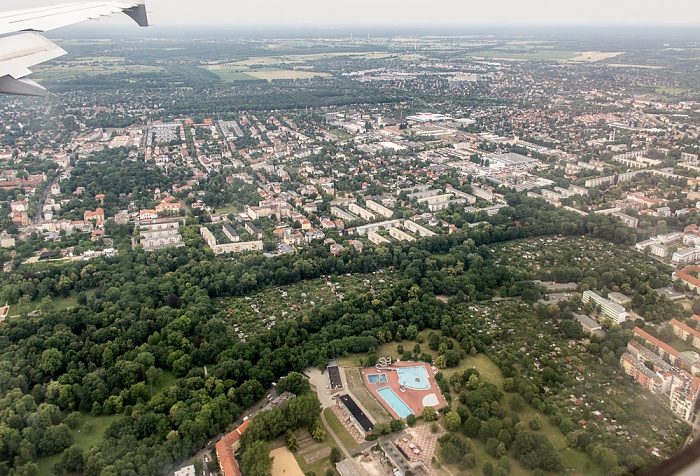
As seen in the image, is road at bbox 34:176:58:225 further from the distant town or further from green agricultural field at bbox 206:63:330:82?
green agricultural field at bbox 206:63:330:82

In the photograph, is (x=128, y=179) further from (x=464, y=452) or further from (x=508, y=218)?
(x=464, y=452)

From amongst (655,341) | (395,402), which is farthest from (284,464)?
(655,341)

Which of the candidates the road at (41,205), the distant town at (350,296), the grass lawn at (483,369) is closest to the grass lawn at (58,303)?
the distant town at (350,296)

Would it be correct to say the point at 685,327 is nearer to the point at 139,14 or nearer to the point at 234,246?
the point at 139,14

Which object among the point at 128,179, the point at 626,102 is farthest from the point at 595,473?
the point at 626,102

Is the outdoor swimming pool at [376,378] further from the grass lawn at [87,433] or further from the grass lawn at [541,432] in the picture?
the grass lawn at [87,433]

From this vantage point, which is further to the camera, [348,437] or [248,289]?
[248,289]

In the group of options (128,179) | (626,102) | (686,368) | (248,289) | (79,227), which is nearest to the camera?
(686,368)
